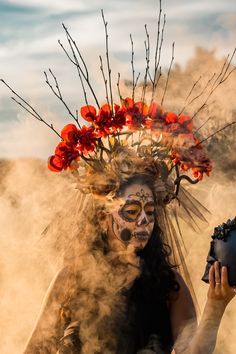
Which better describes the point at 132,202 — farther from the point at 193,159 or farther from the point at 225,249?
the point at 225,249

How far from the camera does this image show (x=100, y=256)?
6.16m

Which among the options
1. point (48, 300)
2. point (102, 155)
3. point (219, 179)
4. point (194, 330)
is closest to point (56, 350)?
point (48, 300)

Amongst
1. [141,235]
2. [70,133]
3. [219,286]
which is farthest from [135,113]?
[219,286]

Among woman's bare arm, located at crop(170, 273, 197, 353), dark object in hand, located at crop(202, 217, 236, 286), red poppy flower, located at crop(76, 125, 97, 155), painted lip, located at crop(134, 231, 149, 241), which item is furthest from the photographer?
Result: red poppy flower, located at crop(76, 125, 97, 155)

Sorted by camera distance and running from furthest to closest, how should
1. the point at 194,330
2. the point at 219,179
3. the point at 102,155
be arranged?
the point at 219,179, the point at 102,155, the point at 194,330

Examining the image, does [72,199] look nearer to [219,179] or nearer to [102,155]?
[102,155]

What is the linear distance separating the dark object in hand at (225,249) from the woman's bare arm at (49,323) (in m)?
0.96

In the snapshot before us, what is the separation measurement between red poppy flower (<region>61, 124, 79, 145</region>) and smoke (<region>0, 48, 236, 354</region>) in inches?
15.4

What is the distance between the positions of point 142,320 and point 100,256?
48 cm

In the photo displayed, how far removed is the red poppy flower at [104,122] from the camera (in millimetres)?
6352

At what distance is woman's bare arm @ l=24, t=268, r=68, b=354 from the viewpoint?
6090mm

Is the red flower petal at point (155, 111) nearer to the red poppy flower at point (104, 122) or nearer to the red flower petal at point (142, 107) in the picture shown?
the red flower petal at point (142, 107)

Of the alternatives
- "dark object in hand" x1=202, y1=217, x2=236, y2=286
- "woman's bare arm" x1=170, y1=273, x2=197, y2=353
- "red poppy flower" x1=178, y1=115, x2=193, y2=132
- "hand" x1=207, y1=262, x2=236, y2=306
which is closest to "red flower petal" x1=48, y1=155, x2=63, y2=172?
"red poppy flower" x1=178, y1=115, x2=193, y2=132

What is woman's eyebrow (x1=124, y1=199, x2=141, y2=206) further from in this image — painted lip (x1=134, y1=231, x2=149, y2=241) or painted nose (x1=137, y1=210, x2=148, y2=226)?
painted lip (x1=134, y1=231, x2=149, y2=241)
